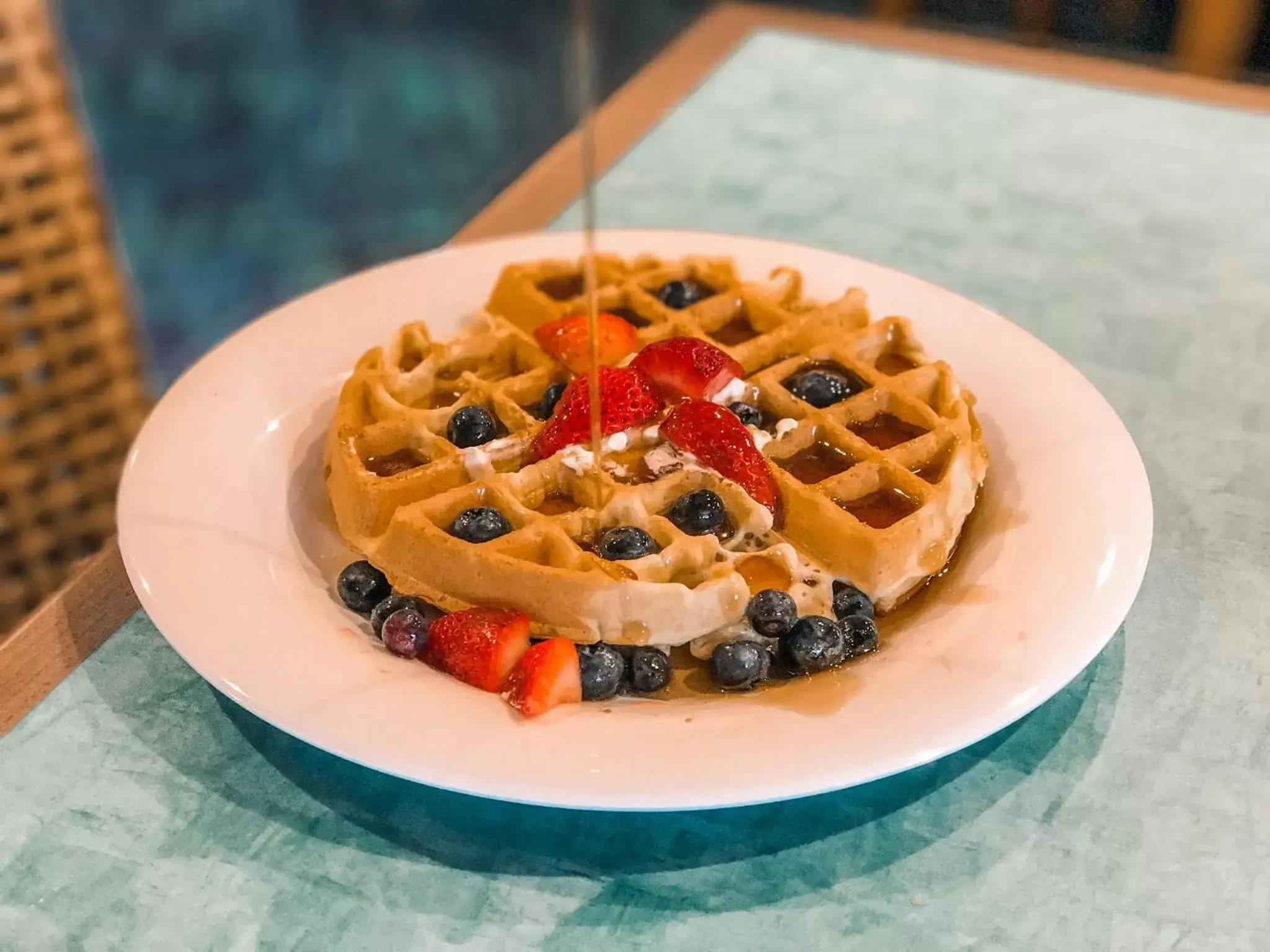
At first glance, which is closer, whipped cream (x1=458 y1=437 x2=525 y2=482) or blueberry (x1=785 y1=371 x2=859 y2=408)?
whipped cream (x1=458 y1=437 x2=525 y2=482)

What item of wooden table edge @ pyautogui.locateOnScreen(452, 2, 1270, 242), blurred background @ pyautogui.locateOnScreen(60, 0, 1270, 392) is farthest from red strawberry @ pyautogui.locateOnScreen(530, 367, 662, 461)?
blurred background @ pyautogui.locateOnScreen(60, 0, 1270, 392)

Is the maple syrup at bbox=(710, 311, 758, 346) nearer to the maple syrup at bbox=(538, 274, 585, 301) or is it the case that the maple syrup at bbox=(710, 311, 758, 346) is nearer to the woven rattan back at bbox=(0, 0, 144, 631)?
the maple syrup at bbox=(538, 274, 585, 301)

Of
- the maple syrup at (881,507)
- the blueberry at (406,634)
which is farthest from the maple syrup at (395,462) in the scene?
the maple syrup at (881,507)

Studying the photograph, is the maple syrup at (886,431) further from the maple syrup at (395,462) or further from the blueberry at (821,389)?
the maple syrup at (395,462)

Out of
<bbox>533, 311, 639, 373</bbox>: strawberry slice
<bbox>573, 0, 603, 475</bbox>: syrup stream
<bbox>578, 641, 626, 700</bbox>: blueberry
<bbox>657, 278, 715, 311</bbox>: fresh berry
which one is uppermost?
<bbox>573, 0, 603, 475</bbox>: syrup stream

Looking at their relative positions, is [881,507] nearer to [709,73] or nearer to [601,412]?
[601,412]

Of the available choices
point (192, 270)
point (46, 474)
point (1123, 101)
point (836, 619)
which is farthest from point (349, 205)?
point (836, 619)
